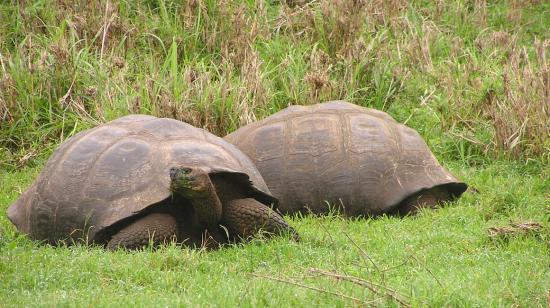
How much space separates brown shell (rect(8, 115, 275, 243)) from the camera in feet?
19.6

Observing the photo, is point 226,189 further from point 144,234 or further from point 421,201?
point 421,201

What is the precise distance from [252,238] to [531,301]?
207 cm

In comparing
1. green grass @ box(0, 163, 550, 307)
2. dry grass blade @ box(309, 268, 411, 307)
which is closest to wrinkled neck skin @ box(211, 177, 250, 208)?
green grass @ box(0, 163, 550, 307)

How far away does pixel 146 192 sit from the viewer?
234 inches

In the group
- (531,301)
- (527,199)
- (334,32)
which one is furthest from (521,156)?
(531,301)

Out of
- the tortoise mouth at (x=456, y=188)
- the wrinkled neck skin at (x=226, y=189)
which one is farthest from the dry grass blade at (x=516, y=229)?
the wrinkled neck skin at (x=226, y=189)

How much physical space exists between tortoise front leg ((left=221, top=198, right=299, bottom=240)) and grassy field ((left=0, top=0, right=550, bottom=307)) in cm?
16

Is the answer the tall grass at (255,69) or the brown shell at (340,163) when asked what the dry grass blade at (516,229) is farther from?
the tall grass at (255,69)

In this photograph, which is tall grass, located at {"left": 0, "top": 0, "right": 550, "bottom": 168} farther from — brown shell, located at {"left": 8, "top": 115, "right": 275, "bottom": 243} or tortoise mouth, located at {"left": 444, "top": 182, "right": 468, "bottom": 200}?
brown shell, located at {"left": 8, "top": 115, "right": 275, "bottom": 243}

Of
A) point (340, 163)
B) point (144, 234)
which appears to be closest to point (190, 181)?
point (144, 234)

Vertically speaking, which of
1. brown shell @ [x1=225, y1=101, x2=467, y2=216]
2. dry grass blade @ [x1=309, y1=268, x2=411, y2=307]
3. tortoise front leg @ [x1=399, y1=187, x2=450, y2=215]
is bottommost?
tortoise front leg @ [x1=399, y1=187, x2=450, y2=215]

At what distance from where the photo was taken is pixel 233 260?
19.0 feet

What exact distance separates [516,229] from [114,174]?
2.47 meters

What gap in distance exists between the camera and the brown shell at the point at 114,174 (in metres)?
5.98
